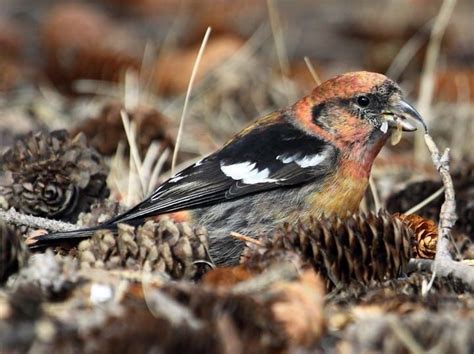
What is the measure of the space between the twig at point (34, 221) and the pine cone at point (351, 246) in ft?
2.87

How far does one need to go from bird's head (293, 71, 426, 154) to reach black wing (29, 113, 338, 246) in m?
0.10

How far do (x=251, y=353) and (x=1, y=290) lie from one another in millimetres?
698

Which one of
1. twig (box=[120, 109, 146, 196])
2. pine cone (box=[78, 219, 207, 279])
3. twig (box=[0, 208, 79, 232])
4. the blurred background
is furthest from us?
the blurred background

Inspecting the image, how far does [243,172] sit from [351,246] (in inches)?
33.0

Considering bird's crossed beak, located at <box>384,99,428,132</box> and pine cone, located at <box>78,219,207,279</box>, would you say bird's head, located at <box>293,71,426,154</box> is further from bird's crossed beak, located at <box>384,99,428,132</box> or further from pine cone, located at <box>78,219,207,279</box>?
pine cone, located at <box>78,219,207,279</box>

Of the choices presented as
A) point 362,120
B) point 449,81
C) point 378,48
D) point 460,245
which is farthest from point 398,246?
point 378,48

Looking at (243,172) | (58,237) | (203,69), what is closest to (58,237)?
(58,237)

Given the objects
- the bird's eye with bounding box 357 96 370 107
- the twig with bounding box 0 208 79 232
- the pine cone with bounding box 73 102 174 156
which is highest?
the bird's eye with bounding box 357 96 370 107

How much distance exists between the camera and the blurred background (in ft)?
15.1

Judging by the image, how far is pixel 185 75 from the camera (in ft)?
19.9

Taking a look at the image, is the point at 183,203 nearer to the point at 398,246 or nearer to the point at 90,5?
the point at 398,246

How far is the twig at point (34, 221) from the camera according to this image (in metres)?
3.05

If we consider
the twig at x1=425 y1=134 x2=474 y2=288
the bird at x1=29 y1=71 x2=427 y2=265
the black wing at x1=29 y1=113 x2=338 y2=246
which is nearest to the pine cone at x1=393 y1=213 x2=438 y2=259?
the twig at x1=425 y1=134 x2=474 y2=288

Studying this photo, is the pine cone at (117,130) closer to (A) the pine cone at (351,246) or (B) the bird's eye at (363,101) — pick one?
(B) the bird's eye at (363,101)
